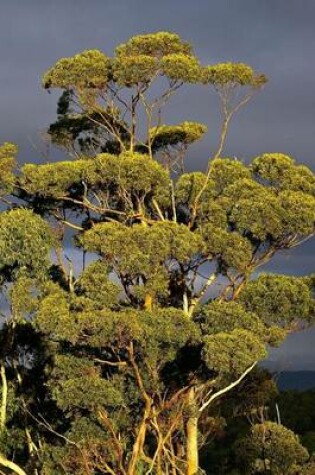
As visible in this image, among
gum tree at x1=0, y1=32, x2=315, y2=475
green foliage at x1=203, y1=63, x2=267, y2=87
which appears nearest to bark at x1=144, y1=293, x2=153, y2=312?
gum tree at x1=0, y1=32, x2=315, y2=475

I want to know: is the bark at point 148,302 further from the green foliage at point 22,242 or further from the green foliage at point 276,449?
the green foliage at point 276,449

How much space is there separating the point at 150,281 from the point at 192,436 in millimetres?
4231

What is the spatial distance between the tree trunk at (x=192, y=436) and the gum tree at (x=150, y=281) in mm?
29

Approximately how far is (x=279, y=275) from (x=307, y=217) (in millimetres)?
1439

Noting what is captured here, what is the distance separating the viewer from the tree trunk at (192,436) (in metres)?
19.2

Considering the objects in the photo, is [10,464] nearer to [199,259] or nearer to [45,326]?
[45,326]

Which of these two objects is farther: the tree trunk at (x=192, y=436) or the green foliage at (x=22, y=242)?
the tree trunk at (x=192, y=436)

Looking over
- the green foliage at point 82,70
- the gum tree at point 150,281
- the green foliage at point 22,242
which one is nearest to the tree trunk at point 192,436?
the gum tree at point 150,281

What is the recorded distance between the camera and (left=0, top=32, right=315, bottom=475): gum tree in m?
17.1

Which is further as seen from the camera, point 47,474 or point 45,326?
point 47,474

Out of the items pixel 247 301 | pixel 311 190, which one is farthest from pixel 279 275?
pixel 311 190

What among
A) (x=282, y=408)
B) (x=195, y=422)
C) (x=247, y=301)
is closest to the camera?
(x=247, y=301)

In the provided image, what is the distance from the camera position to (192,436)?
19531mm

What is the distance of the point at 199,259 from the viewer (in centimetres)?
1914
